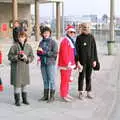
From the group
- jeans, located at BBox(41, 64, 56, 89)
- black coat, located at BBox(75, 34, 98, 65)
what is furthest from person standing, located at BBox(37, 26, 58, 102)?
black coat, located at BBox(75, 34, 98, 65)

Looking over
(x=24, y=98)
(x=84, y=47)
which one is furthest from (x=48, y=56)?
(x=24, y=98)

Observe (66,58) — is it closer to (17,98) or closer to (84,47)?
(84,47)

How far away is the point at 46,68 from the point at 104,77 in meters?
5.34

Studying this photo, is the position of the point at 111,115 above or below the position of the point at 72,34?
below

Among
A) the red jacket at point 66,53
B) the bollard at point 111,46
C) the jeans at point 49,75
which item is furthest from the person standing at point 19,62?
→ the bollard at point 111,46

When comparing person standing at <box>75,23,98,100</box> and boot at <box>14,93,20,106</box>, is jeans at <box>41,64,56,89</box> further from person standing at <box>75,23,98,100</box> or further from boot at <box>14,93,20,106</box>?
boot at <box>14,93,20,106</box>

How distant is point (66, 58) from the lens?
10469 millimetres

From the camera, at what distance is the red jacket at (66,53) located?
10.5m

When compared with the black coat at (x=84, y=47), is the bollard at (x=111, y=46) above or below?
below

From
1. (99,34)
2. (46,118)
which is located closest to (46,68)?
(46,118)

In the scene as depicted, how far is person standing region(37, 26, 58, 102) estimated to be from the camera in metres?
10.3

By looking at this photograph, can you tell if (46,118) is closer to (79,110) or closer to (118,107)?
(79,110)

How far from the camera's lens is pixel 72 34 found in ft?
34.9

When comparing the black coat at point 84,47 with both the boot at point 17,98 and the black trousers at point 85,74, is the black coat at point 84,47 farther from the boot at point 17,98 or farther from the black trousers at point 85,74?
the boot at point 17,98
